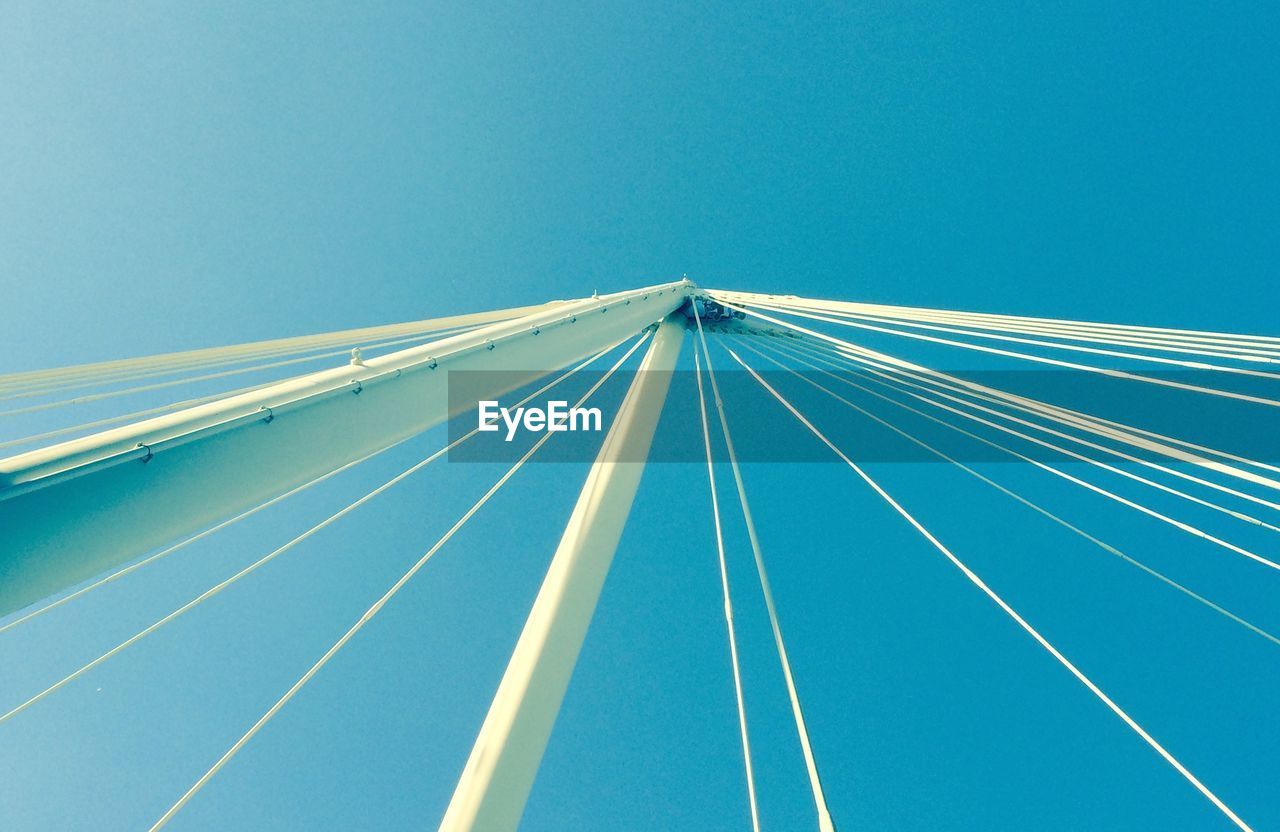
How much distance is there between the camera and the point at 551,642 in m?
3.03

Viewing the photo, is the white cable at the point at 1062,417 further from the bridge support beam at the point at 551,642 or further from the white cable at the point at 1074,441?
the bridge support beam at the point at 551,642

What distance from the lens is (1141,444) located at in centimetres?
495

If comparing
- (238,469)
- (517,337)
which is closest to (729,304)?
(517,337)

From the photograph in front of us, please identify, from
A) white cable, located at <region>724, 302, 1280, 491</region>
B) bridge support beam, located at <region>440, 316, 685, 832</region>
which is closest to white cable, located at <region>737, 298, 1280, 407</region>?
white cable, located at <region>724, 302, 1280, 491</region>

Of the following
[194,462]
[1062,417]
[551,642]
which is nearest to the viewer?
[194,462]

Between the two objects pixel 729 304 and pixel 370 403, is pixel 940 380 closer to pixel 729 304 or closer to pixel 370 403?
pixel 729 304

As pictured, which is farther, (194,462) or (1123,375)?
(1123,375)

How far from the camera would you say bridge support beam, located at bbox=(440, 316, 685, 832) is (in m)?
2.27

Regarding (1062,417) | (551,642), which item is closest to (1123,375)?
(1062,417)

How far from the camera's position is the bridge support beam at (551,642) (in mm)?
2272

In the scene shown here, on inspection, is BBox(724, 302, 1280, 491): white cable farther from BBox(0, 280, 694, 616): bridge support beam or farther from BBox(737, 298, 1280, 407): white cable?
BBox(0, 280, 694, 616): bridge support beam

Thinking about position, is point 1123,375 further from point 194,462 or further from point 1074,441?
point 194,462

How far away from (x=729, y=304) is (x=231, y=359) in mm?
7179

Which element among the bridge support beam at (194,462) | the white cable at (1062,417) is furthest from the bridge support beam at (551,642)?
the white cable at (1062,417)
